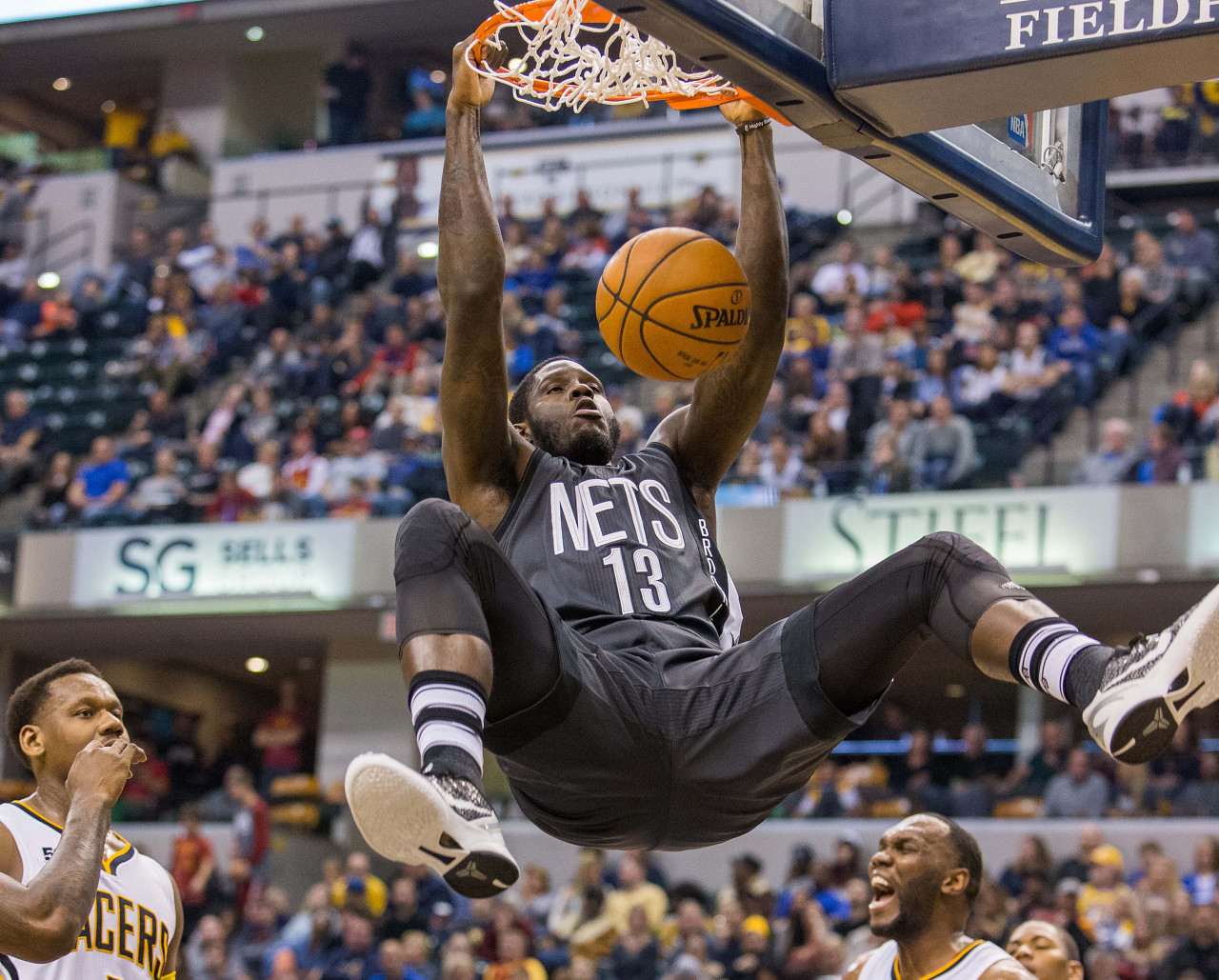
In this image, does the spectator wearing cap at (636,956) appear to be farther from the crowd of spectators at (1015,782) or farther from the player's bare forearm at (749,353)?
the player's bare forearm at (749,353)

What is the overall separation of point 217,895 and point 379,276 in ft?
26.1

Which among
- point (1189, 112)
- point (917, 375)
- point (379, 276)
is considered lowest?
point (917, 375)

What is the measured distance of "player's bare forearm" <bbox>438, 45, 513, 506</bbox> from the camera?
436 cm

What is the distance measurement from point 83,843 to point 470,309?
158 centimetres

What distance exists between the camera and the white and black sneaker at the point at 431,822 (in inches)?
128

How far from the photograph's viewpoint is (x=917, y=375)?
46.4ft

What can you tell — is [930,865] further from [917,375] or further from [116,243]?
[116,243]

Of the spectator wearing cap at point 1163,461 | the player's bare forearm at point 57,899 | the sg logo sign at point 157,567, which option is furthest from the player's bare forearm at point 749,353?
the sg logo sign at point 157,567

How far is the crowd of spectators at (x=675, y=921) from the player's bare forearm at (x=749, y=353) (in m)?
5.48

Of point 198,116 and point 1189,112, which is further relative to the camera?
point 198,116

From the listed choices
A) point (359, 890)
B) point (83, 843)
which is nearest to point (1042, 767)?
point (359, 890)

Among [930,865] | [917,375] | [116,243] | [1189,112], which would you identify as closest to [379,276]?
[116,243]

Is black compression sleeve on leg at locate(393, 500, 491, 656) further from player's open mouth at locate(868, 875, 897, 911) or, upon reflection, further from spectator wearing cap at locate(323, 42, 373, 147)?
Result: spectator wearing cap at locate(323, 42, 373, 147)

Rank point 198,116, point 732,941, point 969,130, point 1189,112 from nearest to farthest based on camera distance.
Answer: point 969,130
point 732,941
point 1189,112
point 198,116
